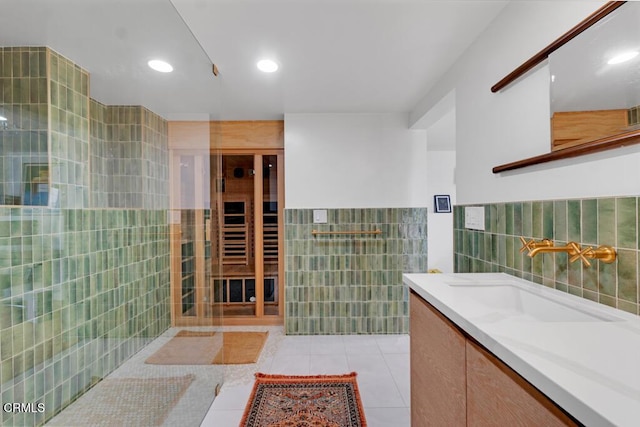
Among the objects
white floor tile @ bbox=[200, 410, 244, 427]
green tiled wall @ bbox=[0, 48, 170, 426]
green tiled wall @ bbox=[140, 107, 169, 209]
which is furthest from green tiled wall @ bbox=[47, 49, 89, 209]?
white floor tile @ bbox=[200, 410, 244, 427]

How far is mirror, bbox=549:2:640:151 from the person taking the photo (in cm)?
88

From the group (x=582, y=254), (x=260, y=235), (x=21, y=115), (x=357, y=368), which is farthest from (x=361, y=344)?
(x=21, y=115)

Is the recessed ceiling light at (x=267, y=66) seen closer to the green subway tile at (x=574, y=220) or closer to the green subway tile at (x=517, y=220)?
the green subway tile at (x=517, y=220)

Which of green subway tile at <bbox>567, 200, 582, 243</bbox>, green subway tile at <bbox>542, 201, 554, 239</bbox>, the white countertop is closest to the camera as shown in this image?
the white countertop

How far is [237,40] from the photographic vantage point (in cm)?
176

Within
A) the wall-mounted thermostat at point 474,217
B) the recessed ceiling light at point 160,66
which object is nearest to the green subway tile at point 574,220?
the wall-mounted thermostat at point 474,217

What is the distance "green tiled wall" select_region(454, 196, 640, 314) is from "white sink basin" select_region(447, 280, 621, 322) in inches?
4.1

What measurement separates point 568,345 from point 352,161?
2.59 meters

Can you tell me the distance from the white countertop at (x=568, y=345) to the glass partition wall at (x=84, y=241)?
146 centimetres

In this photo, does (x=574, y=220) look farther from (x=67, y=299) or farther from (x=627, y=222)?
(x=67, y=299)

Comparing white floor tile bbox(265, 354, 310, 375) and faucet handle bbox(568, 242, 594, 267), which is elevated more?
faucet handle bbox(568, 242, 594, 267)

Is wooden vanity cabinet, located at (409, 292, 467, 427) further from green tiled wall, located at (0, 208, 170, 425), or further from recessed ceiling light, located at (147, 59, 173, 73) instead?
recessed ceiling light, located at (147, 59, 173, 73)

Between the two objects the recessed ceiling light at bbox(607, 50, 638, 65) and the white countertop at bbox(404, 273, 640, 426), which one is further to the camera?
the recessed ceiling light at bbox(607, 50, 638, 65)

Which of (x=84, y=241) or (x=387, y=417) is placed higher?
(x=84, y=241)
